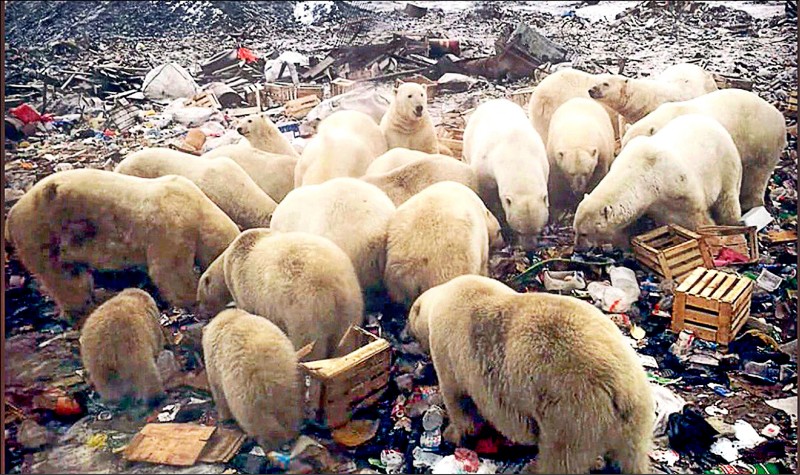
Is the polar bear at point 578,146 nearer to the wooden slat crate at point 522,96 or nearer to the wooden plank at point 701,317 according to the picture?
the wooden slat crate at point 522,96

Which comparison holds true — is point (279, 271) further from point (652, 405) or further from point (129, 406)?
point (652, 405)

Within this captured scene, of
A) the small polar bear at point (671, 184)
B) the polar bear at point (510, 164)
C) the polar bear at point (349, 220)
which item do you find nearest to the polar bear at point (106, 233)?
the polar bear at point (349, 220)

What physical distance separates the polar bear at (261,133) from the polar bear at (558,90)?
1.50 m

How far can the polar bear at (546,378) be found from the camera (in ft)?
9.02

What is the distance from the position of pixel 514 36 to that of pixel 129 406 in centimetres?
291

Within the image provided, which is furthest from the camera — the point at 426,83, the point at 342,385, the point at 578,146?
the point at 578,146

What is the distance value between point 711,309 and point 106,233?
296 centimetres

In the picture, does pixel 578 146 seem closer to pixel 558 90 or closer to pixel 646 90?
pixel 558 90

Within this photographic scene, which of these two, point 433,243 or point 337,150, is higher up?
point 337,150

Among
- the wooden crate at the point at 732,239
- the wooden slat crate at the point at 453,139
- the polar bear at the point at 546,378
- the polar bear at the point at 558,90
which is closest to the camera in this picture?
the polar bear at the point at 546,378

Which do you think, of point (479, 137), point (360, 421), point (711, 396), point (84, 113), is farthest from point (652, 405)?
point (84, 113)

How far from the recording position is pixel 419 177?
4273 millimetres

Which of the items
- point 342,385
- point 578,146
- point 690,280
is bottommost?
point 342,385

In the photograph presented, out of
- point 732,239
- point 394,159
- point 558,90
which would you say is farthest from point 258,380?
point 732,239
